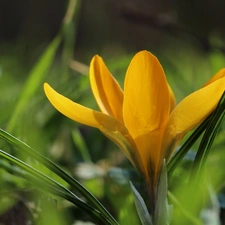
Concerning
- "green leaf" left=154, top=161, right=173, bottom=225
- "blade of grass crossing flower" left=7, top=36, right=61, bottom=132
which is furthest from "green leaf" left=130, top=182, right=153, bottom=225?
"blade of grass crossing flower" left=7, top=36, right=61, bottom=132

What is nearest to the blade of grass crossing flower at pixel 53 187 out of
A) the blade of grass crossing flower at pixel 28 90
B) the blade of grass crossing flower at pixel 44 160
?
the blade of grass crossing flower at pixel 44 160

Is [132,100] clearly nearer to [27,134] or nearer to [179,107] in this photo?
[179,107]

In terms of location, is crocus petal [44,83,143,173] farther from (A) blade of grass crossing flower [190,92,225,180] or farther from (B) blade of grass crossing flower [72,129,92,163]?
(B) blade of grass crossing flower [72,129,92,163]

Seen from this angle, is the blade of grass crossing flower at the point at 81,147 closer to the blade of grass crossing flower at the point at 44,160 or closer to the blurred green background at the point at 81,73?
the blurred green background at the point at 81,73

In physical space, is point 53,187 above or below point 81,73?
below

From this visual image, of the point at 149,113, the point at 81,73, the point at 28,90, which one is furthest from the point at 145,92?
the point at 81,73

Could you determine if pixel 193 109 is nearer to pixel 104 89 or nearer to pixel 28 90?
pixel 104 89
